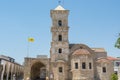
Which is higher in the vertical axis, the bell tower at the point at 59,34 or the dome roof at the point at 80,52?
the bell tower at the point at 59,34

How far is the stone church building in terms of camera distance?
4906 cm

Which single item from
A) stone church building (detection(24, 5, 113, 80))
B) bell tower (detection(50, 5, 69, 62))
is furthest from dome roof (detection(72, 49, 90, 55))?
bell tower (detection(50, 5, 69, 62))

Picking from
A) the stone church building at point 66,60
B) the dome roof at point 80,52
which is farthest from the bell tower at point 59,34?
the dome roof at point 80,52

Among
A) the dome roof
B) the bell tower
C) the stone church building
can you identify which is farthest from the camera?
the bell tower

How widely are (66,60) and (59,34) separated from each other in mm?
6380

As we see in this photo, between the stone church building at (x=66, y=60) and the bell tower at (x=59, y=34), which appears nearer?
the stone church building at (x=66, y=60)

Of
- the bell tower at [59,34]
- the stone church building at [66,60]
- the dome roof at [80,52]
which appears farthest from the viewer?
the bell tower at [59,34]

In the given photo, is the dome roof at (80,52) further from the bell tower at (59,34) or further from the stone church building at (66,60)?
the bell tower at (59,34)

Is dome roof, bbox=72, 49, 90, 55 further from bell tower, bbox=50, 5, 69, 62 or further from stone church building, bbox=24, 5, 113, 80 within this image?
bell tower, bbox=50, 5, 69, 62

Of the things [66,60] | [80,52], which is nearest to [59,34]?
[66,60]

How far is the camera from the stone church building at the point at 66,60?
49.1 m

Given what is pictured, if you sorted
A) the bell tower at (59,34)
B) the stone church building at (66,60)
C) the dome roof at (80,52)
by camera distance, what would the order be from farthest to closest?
the bell tower at (59,34) → the dome roof at (80,52) → the stone church building at (66,60)

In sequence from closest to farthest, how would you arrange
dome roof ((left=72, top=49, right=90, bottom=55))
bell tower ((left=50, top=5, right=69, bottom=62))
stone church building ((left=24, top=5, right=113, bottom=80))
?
1. stone church building ((left=24, top=5, right=113, bottom=80))
2. dome roof ((left=72, top=49, right=90, bottom=55))
3. bell tower ((left=50, top=5, right=69, bottom=62))

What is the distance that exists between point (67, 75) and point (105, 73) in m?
8.33
